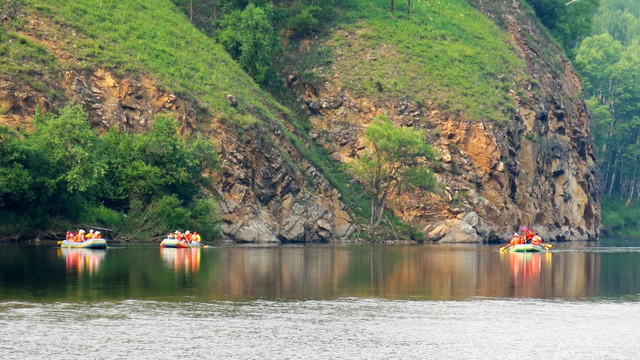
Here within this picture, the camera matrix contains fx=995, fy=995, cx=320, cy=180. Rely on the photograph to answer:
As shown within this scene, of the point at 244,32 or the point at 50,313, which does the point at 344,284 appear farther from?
the point at 244,32

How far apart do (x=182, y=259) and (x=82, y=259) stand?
5738 millimetres

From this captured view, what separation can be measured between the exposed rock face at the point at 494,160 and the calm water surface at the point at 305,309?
40983mm

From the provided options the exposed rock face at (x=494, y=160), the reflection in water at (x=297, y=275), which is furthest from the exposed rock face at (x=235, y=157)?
the reflection in water at (x=297, y=275)

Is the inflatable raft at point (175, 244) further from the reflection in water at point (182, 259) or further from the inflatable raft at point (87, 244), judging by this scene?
the inflatable raft at point (87, 244)

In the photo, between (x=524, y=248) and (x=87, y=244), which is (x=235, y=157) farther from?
(x=87, y=244)

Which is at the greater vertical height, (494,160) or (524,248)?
(494,160)

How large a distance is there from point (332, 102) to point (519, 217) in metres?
22.8

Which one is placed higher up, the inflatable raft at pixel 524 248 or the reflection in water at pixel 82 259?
the reflection in water at pixel 82 259

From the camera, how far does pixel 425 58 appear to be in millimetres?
112562

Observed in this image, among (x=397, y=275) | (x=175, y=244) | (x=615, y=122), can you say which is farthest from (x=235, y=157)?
(x=615, y=122)

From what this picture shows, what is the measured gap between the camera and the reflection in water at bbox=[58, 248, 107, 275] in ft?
153

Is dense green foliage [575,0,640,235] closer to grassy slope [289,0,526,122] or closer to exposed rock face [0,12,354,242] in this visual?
grassy slope [289,0,526,122]

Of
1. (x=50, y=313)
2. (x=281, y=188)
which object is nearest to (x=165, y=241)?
(x=281, y=188)

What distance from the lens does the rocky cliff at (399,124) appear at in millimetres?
82938
